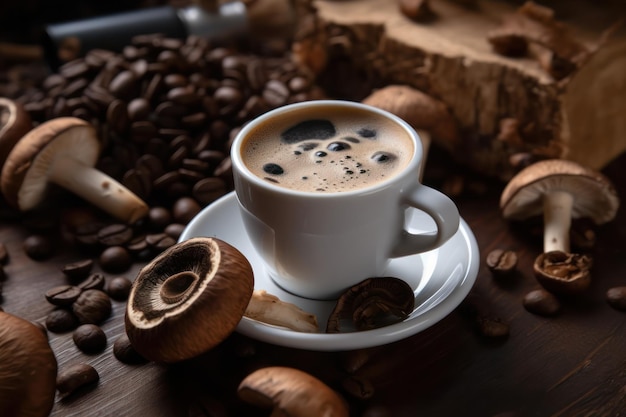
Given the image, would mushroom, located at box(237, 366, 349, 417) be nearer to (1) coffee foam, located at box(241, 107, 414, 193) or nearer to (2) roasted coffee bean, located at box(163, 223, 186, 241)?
(1) coffee foam, located at box(241, 107, 414, 193)

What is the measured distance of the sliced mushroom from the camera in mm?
1317

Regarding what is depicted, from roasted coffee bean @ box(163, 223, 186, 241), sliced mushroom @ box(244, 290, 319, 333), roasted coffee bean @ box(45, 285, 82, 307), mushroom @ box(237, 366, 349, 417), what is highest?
mushroom @ box(237, 366, 349, 417)

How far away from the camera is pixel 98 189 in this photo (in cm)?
182

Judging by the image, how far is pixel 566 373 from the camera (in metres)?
1.34

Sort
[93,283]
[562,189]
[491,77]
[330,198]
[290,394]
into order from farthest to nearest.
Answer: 1. [491,77]
2. [562,189]
3. [93,283]
4. [330,198]
5. [290,394]

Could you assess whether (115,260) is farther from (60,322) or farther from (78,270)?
(60,322)

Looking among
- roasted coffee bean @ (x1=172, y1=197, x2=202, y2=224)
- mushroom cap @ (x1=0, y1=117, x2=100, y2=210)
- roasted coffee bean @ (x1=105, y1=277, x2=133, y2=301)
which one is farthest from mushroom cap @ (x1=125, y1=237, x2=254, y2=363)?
mushroom cap @ (x1=0, y1=117, x2=100, y2=210)

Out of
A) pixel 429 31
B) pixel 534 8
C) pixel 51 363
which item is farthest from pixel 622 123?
pixel 51 363

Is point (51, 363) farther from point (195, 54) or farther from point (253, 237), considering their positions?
point (195, 54)

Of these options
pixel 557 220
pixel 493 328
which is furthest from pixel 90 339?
pixel 557 220

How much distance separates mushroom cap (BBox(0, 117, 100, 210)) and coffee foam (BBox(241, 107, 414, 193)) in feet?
1.97

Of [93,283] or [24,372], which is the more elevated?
[24,372]

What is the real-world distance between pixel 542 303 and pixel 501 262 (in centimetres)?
16

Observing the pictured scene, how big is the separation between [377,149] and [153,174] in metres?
0.79
